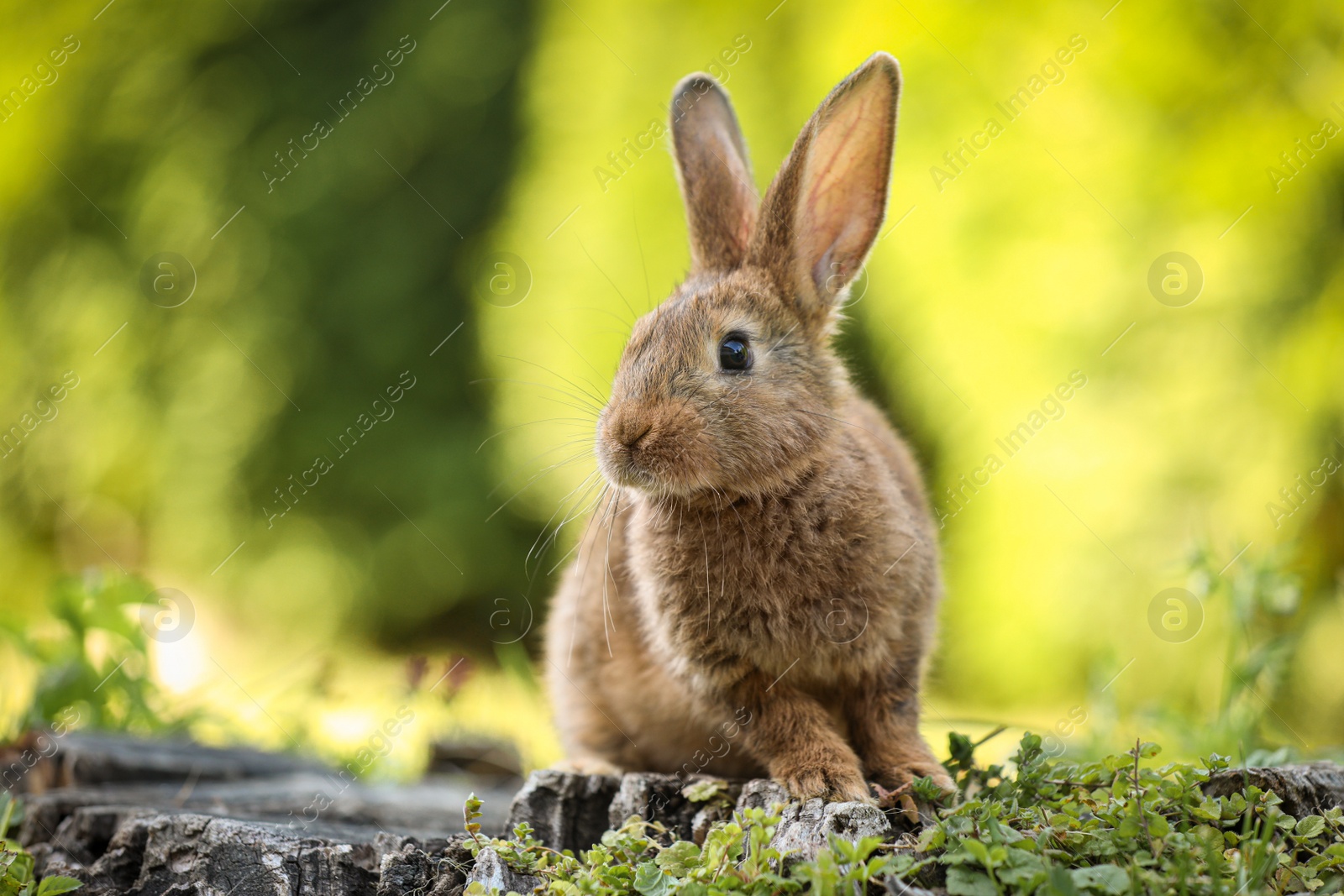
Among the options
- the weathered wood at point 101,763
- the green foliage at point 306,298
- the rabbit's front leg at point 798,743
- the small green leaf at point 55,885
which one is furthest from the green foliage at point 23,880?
the green foliage at point 306,298

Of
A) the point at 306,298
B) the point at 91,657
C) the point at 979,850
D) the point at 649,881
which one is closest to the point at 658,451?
the point at 649,881

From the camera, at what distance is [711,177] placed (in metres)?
3.26

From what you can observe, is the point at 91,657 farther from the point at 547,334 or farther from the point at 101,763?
the point at 547,334

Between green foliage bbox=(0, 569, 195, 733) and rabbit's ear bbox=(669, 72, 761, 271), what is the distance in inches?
104

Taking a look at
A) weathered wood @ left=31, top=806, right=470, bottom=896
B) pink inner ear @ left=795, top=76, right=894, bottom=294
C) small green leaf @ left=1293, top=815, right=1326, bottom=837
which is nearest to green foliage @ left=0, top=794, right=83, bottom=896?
weathered wood @ left=31, top=806, right=470, bottom=896

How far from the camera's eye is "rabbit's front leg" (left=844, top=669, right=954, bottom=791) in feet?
9.22

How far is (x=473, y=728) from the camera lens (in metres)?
5.21

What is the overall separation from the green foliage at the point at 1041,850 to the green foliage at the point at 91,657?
92.8 inches

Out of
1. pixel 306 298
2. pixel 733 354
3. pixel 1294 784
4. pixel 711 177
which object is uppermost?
pixel 306 298

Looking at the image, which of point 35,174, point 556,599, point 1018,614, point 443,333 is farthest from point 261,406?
point 1018,614

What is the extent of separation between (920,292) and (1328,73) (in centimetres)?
200

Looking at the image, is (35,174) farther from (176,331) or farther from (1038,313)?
(1038,313)

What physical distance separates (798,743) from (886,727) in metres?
0.34

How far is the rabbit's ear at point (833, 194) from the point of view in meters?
2.88
